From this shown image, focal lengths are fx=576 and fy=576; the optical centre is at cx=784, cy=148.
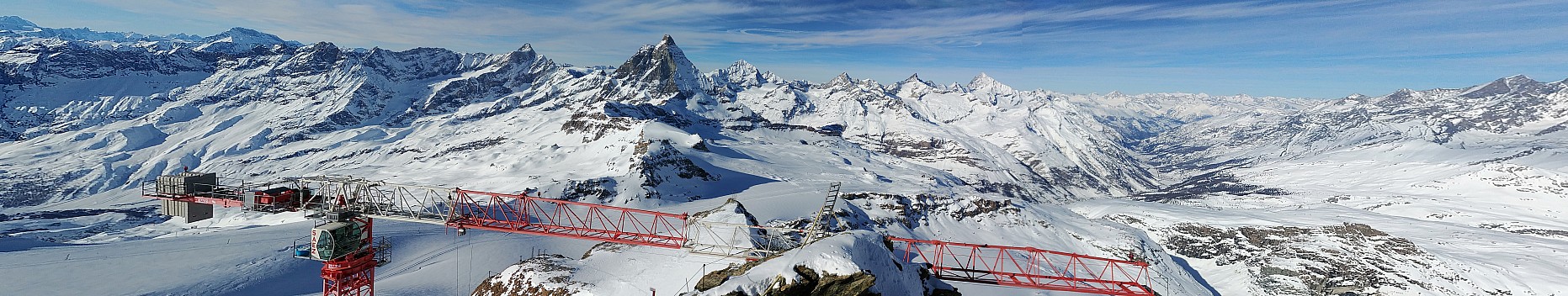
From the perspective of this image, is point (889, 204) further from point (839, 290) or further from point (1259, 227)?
point (839, 290)

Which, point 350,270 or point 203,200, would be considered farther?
point 203,200

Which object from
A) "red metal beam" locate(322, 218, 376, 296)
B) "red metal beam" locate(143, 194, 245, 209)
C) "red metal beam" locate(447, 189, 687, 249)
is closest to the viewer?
"red metal beam" locate(322, 218, 376, 296)

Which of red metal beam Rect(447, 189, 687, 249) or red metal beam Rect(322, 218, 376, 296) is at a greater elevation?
red metal beam Rect(322, 218, 376, 296)

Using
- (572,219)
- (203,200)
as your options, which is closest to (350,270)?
(203,200)

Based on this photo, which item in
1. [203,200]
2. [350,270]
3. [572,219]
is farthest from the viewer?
[572,219]

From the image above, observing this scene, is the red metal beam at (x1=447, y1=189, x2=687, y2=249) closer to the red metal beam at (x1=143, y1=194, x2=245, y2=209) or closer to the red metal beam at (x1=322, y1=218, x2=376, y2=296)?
the red metal beam at (x1=322, y1=218, x2=376, y2=296)

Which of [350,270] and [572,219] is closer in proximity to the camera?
[350,270]

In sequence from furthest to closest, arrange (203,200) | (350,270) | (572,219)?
(572,219)
(203,200)
(350,270)

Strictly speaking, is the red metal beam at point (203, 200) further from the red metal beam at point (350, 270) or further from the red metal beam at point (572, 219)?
the red metal beam at point (572, 219)

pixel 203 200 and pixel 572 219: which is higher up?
pixel 203 200

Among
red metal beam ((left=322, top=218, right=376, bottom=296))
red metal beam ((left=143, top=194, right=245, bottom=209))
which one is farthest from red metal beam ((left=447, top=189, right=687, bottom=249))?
red metal beam ((left=143, top=194, right=245, bottom=209))

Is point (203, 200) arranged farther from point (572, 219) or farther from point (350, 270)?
point (572, 219)

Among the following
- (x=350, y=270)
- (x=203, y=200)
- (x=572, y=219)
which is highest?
(x=203, y=200)
